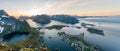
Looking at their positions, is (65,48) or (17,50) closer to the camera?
(17,50)

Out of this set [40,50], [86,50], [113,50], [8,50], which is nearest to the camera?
[8,50]

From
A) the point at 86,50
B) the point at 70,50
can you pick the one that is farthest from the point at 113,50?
the point at 70,50

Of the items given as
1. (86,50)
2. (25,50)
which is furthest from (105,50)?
(25,50)

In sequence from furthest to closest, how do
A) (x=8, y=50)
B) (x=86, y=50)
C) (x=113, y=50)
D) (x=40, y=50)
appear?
(x=113, y=50) → (x=86, y=50) → (x=40, y=50) → (x=8, y=50)

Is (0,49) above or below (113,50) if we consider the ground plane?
Result: above

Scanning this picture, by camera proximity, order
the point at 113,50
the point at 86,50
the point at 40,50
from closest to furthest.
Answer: the point at 40,50
the point at 86,50
the point at 113,50

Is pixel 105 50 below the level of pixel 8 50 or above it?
below

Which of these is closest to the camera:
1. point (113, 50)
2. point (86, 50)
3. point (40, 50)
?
point (40, 50)

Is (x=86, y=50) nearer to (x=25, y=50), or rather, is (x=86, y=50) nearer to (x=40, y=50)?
(x=40, y=50)

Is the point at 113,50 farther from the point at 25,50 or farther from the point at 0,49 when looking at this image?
the point at 0,49
